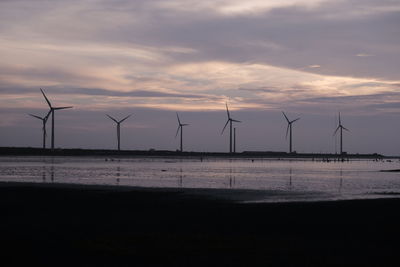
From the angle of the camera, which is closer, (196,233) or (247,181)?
(196,233)

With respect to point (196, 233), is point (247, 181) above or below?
below

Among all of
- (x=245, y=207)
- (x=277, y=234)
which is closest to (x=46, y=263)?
(x=277, y=234)

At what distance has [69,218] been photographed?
81.5ft

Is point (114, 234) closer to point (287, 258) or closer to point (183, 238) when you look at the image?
point (183, 238)

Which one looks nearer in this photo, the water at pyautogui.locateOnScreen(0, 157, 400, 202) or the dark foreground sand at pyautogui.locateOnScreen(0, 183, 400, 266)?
the dark foreground sand at pyautogui.locateOnScreen(0, 183, 400, 266)

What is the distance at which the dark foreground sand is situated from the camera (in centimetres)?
1644

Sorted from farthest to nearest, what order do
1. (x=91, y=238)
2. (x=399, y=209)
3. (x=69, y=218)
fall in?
1. (x=399, y=209)
2. (x=69, y=218)
3. (x=91, y=238)

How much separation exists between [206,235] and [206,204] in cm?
1143

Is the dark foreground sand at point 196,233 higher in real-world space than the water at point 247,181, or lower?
higher

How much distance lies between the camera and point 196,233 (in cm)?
2077

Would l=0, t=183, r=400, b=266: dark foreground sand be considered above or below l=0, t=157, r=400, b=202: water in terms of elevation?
above

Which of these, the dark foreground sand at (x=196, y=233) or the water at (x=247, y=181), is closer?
the dark foreground sand at (x=196, y=233)

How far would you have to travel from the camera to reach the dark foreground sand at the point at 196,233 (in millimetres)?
16438

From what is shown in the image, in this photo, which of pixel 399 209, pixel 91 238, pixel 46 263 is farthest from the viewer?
pixel 399 209
